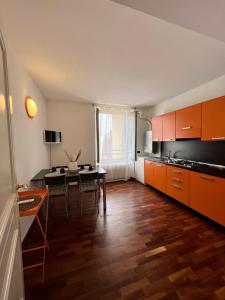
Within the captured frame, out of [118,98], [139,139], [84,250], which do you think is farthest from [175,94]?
[84,250]

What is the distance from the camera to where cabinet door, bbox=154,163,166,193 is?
127 inches

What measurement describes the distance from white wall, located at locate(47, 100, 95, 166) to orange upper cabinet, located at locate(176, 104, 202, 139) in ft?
7.91

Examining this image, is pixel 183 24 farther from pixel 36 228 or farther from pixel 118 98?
pixel 36 228

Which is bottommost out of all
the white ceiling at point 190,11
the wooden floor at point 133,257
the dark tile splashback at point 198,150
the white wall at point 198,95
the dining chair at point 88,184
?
the wooden floor at point 133,257

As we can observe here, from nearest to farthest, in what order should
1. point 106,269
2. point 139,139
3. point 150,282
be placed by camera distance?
point 150,282
point 106,269
point 139,139

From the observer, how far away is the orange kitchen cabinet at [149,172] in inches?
145

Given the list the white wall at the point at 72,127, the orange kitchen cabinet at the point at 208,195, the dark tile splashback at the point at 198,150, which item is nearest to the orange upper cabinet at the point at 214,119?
the dark tile splashback at the point at 198,150

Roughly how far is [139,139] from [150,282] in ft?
12.9

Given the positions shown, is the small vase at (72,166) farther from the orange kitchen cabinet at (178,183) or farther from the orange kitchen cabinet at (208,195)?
the orange kitchen cabinet at (208,195)

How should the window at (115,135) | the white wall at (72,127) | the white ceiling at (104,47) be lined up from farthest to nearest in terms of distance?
the window at (115,135) → the white wall at (72,127) → the white ceiling at (104,47)

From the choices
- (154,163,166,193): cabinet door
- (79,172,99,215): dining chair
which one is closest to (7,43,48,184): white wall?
(79,172,99,215): dining chair

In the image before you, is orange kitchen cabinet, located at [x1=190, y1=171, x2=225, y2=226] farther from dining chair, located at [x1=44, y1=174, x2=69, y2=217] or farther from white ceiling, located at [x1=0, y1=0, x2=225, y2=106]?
dining chair, located at [x1=44, y1=174, x2=69, y2=217]

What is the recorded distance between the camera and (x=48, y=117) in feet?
12.9

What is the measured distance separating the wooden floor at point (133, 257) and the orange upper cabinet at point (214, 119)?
1.41 metres
